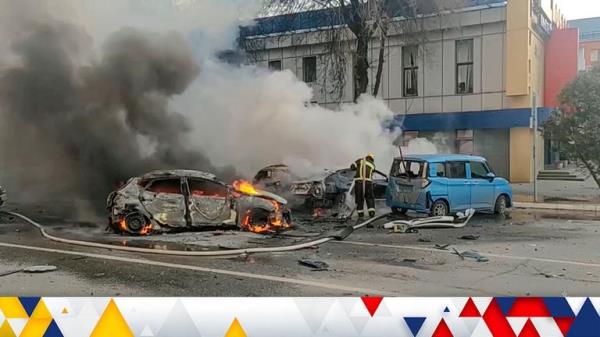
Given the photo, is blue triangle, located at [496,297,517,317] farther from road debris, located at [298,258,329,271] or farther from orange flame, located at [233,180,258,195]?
orange flame, located at [233,180,258,195]

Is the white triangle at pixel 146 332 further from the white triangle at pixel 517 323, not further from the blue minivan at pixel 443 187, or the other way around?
the blue minivan at pixel 443 187

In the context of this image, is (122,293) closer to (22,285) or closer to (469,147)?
(22,285)

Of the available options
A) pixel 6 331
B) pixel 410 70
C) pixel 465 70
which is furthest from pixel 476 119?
pixel 6 331

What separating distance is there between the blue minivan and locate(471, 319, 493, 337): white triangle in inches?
91.6

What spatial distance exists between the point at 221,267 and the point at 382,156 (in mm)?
2128

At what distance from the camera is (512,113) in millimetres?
3418

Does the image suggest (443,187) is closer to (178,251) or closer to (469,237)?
(469,237)

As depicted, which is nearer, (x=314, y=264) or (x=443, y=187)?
(x=314, y=264)

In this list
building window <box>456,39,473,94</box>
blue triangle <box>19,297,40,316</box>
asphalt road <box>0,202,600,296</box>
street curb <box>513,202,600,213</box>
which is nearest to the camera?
blue triangle <box>19,297,40,316</box>

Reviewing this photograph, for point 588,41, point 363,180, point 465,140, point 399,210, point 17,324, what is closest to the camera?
point 17,324

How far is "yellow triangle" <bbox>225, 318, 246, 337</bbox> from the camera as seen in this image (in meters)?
1.79

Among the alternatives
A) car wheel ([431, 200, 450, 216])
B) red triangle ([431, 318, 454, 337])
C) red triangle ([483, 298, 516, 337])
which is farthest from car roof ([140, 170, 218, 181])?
car wheel ([431, 200, 450, 216])

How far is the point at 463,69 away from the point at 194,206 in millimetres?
2178

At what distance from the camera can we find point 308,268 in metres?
2.80
